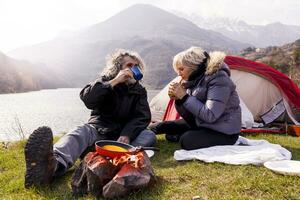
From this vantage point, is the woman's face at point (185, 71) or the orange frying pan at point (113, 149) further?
the woman's face at point (185, 71)

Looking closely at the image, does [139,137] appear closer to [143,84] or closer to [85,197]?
[143,84]

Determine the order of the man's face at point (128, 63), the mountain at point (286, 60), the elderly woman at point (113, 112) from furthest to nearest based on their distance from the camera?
the mountain at point (286, 60), the man's face at point (128, 63), the elderly woman at point (113, 112)

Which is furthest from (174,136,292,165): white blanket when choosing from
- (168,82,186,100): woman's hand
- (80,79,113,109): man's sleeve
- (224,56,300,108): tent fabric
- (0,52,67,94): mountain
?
(0,52,67,94): mountain

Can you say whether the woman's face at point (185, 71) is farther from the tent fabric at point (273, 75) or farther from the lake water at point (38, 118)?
the lake water at point (38, 118)

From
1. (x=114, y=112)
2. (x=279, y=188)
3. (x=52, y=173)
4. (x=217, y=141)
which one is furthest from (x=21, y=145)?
(x=279, y=188)

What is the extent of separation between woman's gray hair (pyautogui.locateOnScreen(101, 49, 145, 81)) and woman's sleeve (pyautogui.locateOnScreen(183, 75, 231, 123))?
3.61 feet

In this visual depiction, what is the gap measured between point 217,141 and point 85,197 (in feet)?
8.79

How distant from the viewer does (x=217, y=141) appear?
224 inches

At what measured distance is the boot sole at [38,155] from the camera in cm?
402

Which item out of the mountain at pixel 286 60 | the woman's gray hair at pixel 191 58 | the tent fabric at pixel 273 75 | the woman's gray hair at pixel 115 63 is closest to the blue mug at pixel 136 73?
the woman's gray hair at pixel 115 63

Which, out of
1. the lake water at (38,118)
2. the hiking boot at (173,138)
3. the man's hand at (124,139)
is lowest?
the lake water at (38,118)

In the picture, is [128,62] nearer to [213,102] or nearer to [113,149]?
[213,102]

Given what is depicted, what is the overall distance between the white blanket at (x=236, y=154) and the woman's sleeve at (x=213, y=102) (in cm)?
51

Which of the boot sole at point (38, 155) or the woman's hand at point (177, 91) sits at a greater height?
the woman's hand at point (177, 91)
